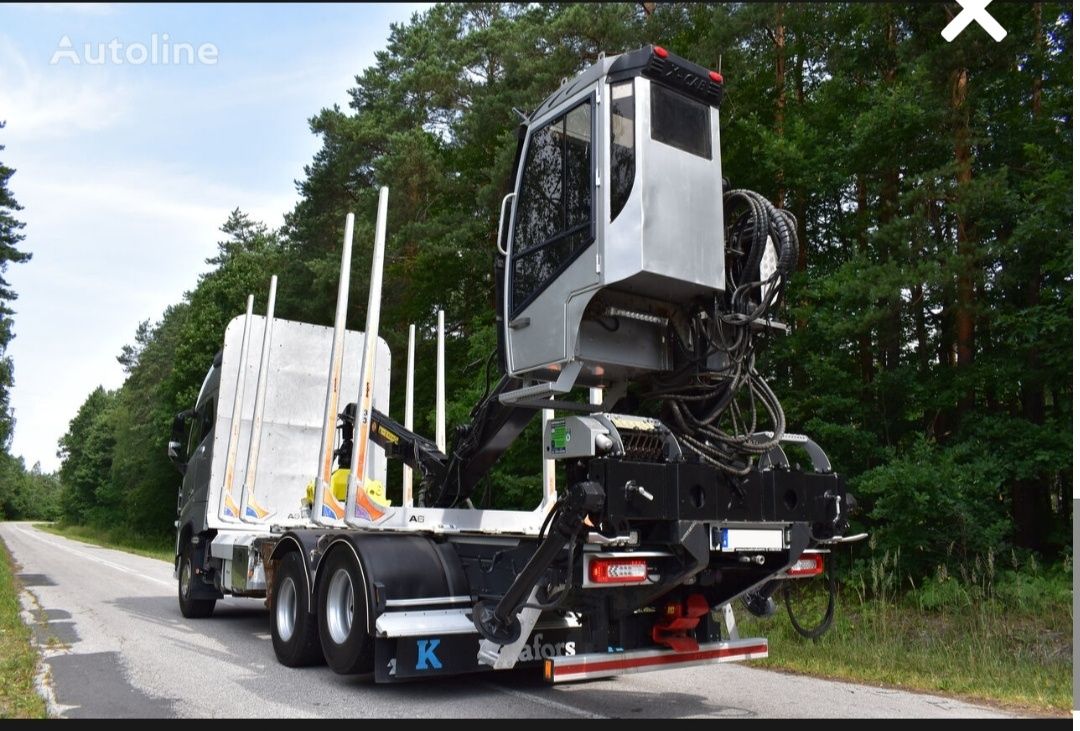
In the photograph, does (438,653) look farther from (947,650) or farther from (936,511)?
(936,511)

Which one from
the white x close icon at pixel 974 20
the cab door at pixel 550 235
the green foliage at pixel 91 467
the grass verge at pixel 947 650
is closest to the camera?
the cab door at pixel 550 235

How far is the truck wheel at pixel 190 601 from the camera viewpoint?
11.5m

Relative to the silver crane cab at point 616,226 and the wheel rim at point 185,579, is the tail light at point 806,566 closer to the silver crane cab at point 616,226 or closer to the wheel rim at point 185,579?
the silver crane cab at point 616,226

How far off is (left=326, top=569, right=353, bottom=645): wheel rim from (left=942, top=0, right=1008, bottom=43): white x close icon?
11.2 metres

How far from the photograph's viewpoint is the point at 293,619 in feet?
26.4

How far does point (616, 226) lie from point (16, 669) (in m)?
6.10

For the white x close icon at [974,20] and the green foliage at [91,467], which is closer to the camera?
the white x close icon at [974,20]

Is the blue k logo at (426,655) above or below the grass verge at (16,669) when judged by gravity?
above

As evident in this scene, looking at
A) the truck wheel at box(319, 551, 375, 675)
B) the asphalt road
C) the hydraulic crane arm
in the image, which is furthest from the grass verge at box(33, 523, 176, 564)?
the truck wheel at box(319, 551, 375, 675)

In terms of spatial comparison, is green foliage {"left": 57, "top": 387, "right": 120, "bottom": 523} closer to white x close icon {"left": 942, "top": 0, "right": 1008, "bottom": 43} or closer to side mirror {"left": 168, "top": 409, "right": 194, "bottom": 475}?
side mirror {"left": 168, "top": 409, "right": 194, "bottom": 475}

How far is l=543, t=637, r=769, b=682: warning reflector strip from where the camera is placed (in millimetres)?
5477

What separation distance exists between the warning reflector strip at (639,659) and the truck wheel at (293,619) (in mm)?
2572

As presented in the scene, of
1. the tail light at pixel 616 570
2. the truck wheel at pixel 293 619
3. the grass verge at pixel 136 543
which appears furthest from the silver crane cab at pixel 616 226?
the grass verge at pixel 136 543

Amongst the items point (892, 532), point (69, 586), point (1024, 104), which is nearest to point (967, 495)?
point (892, 532)
